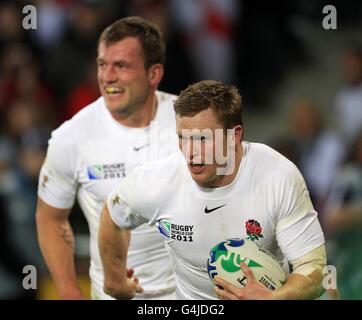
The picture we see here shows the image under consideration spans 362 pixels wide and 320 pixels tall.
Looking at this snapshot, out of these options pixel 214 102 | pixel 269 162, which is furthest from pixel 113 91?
pixel 269 162

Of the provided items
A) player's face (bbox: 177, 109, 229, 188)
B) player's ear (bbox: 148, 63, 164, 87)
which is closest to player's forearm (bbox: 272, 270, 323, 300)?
player's face (bbox: 177, 109, 229, 188)

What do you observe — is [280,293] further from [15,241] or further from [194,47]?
[194,47]

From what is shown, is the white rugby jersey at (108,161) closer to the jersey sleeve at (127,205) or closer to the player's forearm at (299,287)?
the jersey sleeve at (127,205)

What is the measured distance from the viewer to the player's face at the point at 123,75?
5773 mm

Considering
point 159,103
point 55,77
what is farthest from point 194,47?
point 159,103

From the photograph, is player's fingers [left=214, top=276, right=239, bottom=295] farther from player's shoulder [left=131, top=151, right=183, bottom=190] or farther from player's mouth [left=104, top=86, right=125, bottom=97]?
player's mouth [left=104, top=86, right=125, bottom=97]

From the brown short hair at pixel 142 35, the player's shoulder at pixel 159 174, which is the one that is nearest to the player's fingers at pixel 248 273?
the player's shoulder at pixel 159 174

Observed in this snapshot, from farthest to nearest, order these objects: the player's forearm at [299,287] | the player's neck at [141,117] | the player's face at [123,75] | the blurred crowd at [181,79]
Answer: the blurred crowd at [181,79], the player's neck at [141,117], the player's face at [123,75], the player's forearm at [299,287]

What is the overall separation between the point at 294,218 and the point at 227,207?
343mm

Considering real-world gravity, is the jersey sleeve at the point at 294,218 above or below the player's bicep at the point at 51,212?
above

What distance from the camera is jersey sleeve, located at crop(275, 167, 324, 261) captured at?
4895 mm

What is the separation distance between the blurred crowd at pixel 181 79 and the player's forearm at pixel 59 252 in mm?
2020

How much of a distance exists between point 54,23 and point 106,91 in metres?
4.65

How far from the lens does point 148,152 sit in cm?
581
